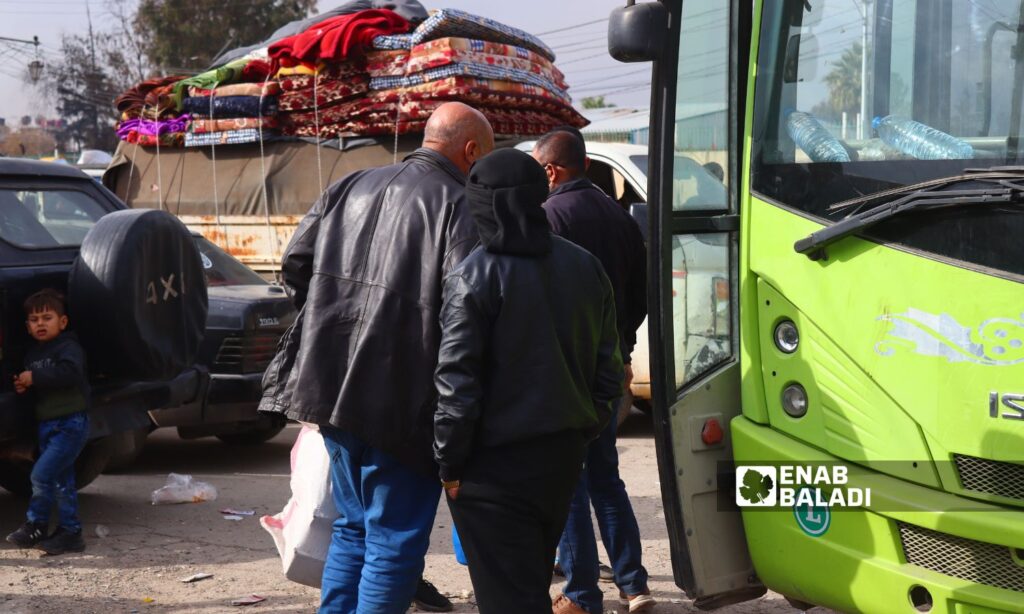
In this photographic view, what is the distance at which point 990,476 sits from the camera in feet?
11.2

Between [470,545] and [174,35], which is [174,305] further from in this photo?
[174,35]

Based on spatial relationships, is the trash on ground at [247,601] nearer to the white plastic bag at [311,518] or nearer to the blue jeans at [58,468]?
the white plastic bag at [311,518]

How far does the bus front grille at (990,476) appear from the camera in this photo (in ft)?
11.0

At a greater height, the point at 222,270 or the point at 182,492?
the point at 222,270

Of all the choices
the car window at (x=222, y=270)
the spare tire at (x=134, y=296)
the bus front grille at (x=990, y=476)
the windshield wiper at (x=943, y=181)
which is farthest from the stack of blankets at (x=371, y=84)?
the bus front grille at (x=990, y=476)

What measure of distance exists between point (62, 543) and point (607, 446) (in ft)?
9.31

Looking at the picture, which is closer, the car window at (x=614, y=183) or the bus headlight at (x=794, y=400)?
the bus headlight at (x=794, y=400)

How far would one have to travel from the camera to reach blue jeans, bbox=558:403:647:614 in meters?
4.61

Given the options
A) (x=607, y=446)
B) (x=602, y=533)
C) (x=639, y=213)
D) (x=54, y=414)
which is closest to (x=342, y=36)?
(x=54, y=414)

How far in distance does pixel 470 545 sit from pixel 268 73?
327 inches

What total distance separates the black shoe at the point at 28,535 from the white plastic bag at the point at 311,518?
191 centimetres

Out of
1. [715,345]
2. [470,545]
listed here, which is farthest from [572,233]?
[470,545]

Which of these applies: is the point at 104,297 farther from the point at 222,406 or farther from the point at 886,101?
the point at 886,101

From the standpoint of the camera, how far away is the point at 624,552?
4.82 meters
